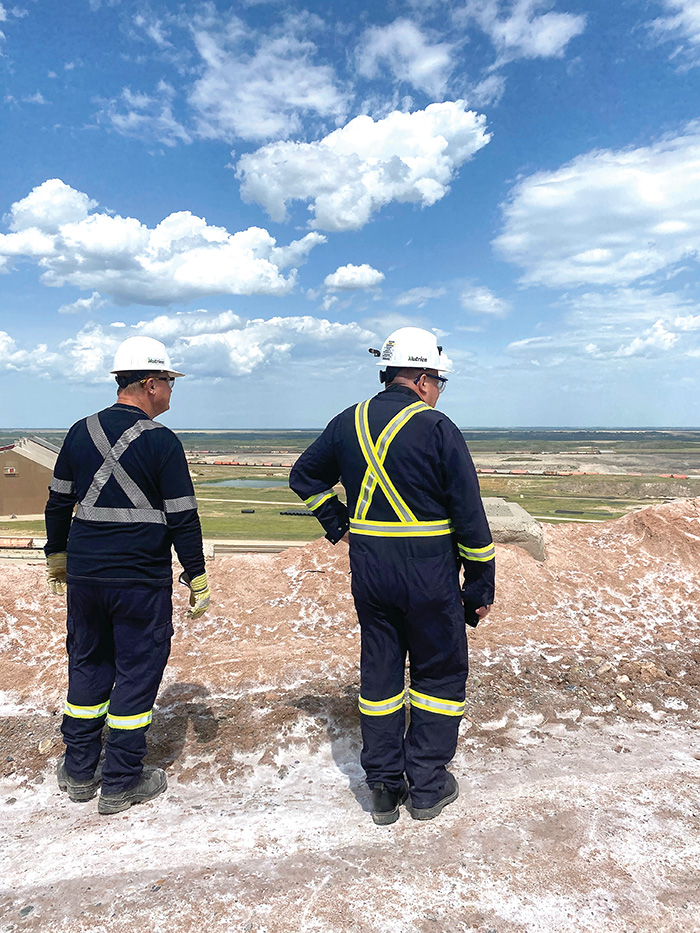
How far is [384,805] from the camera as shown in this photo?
3.30 metres

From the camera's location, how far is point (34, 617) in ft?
21.7

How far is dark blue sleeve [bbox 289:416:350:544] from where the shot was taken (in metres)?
3.65

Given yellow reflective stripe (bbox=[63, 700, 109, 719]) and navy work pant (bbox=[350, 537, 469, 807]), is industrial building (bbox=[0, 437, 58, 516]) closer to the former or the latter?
yellow reflective stripe (bbox=[63, 700, 109, 719])

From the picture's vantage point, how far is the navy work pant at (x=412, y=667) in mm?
3279

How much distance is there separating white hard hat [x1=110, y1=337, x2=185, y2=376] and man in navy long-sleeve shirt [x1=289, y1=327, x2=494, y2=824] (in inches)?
49.4

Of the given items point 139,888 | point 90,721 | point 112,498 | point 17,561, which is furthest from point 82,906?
point 17,561

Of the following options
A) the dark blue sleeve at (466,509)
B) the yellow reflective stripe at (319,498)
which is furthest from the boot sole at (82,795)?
the dark blue sleeve at (466,509)

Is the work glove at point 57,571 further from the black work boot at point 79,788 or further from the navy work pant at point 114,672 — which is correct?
the black work boot at point 79,788

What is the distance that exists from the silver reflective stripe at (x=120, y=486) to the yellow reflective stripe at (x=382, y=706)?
1.74 meters

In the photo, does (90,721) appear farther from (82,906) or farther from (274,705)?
(274,705)

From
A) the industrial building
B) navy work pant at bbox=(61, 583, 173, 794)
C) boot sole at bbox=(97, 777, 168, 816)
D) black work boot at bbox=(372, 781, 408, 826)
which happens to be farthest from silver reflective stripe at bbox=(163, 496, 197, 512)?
the industrial building

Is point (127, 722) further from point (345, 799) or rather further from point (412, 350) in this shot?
point (412, 350)

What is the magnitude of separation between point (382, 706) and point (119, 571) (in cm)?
179

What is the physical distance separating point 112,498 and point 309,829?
227 centimetres
